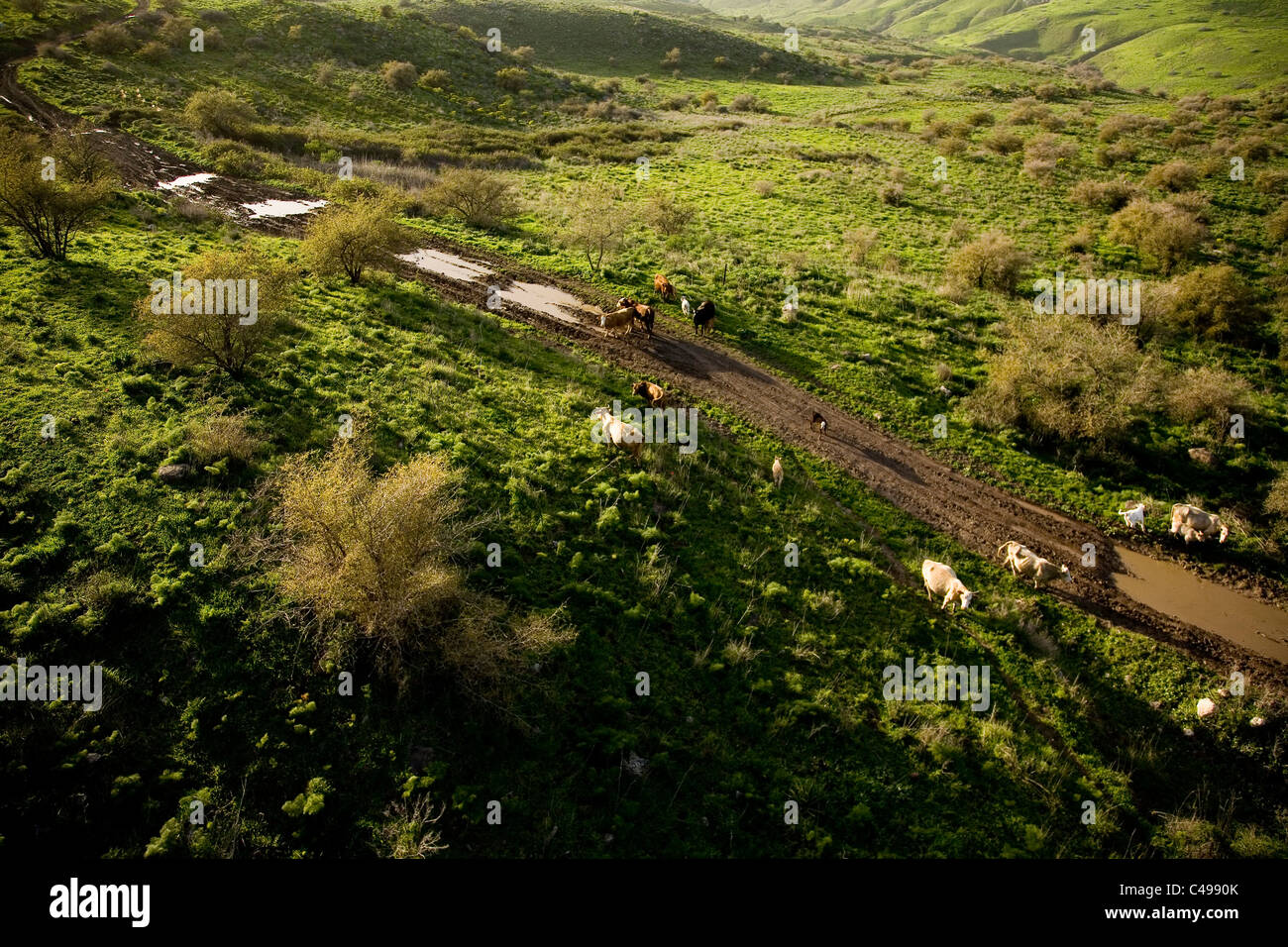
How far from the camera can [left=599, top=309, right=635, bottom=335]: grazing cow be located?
67.5 ft

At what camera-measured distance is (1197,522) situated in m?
13.6

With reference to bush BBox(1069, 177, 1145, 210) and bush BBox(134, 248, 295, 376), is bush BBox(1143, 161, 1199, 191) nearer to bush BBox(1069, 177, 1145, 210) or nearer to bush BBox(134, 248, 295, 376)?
bush BBox(1069, 177, 1145, 210)

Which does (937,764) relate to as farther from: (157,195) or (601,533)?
(157,195)

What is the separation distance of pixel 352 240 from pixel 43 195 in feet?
31.6

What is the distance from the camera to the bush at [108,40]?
48656mm

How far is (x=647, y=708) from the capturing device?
374 inches

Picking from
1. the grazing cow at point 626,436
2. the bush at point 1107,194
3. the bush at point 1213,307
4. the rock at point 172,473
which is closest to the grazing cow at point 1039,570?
the grazing cow at point 626,436

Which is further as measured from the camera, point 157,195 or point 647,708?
point 157,195

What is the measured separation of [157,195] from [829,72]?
102 m

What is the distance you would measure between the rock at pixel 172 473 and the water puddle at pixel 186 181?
27.3m

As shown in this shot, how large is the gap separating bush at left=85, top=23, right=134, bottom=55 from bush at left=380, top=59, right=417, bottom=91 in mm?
21590
